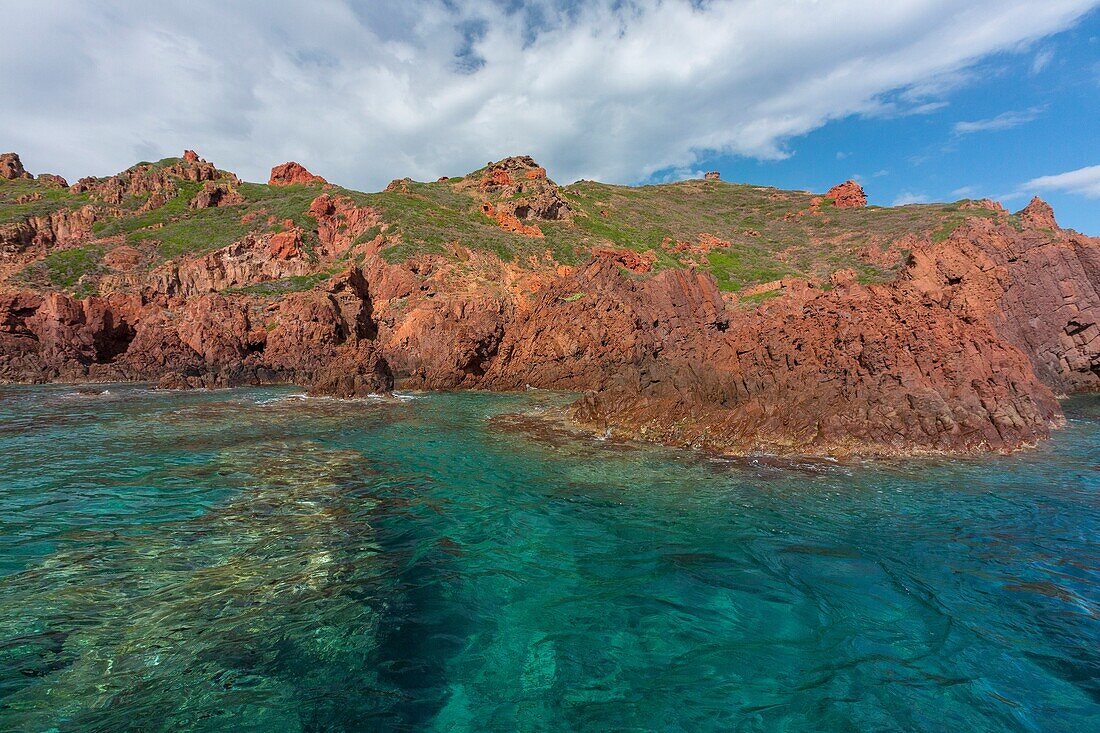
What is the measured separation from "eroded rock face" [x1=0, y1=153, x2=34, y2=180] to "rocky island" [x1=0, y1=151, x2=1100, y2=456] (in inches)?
63.6

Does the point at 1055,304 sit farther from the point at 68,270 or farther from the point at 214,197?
the point at 214,197

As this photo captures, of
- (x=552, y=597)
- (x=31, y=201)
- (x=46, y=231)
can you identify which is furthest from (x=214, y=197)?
(x=552, y=597)

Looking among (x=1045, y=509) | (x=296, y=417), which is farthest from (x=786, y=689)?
(x=296, y=417)

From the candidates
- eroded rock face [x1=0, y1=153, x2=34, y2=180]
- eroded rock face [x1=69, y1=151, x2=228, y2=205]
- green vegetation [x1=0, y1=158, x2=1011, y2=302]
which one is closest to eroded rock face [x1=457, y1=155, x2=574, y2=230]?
green vegetation [x1=0, y1=158, x2=1011, y2=302]

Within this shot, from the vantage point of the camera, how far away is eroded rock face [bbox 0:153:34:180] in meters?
65.5

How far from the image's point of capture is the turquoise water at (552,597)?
467cm

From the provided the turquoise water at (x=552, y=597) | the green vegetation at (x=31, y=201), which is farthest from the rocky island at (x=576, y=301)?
the turquoise water at (x=552, y=597)

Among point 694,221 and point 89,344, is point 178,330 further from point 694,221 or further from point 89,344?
point 694,221

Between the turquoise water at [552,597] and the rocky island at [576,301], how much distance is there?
4.03 metres

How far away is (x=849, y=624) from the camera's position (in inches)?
235

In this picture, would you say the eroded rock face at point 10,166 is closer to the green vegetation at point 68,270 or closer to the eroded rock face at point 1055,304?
the green vegetation at point 68,270

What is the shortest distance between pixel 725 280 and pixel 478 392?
36.1 m

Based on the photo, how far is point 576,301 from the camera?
36.3 metres

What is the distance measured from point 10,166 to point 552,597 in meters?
100.0
